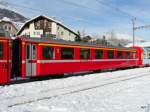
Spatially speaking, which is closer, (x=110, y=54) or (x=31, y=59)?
(x=31, y=59)

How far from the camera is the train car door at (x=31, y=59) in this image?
1792 cm

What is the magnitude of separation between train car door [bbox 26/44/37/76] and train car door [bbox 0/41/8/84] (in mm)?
2169

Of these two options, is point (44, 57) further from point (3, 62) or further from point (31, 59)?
point (3, 62)

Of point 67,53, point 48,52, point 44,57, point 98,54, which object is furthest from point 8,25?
point 44,57

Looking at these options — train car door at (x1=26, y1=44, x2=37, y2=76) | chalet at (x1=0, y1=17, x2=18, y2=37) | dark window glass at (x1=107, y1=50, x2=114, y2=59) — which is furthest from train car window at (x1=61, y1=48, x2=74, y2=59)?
chalet at (x1=0, y1=17, x2=18, y2=37)

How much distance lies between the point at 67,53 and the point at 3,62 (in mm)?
6850

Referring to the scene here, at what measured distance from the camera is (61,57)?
21.0m

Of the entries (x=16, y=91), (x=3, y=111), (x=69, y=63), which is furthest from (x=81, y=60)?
(x=3, y=111)

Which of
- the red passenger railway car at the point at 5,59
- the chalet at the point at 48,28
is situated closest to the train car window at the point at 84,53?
the red passenger railway car at the point at 5,59

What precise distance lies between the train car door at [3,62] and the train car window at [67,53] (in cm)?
584

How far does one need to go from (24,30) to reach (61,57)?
49.1m

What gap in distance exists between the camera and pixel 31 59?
1822cm

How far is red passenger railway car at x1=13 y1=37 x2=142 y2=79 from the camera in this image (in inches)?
698

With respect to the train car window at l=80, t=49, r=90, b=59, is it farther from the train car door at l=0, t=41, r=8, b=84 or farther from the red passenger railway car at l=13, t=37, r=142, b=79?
the train car door at l=0, t=41, r=8, b=84
